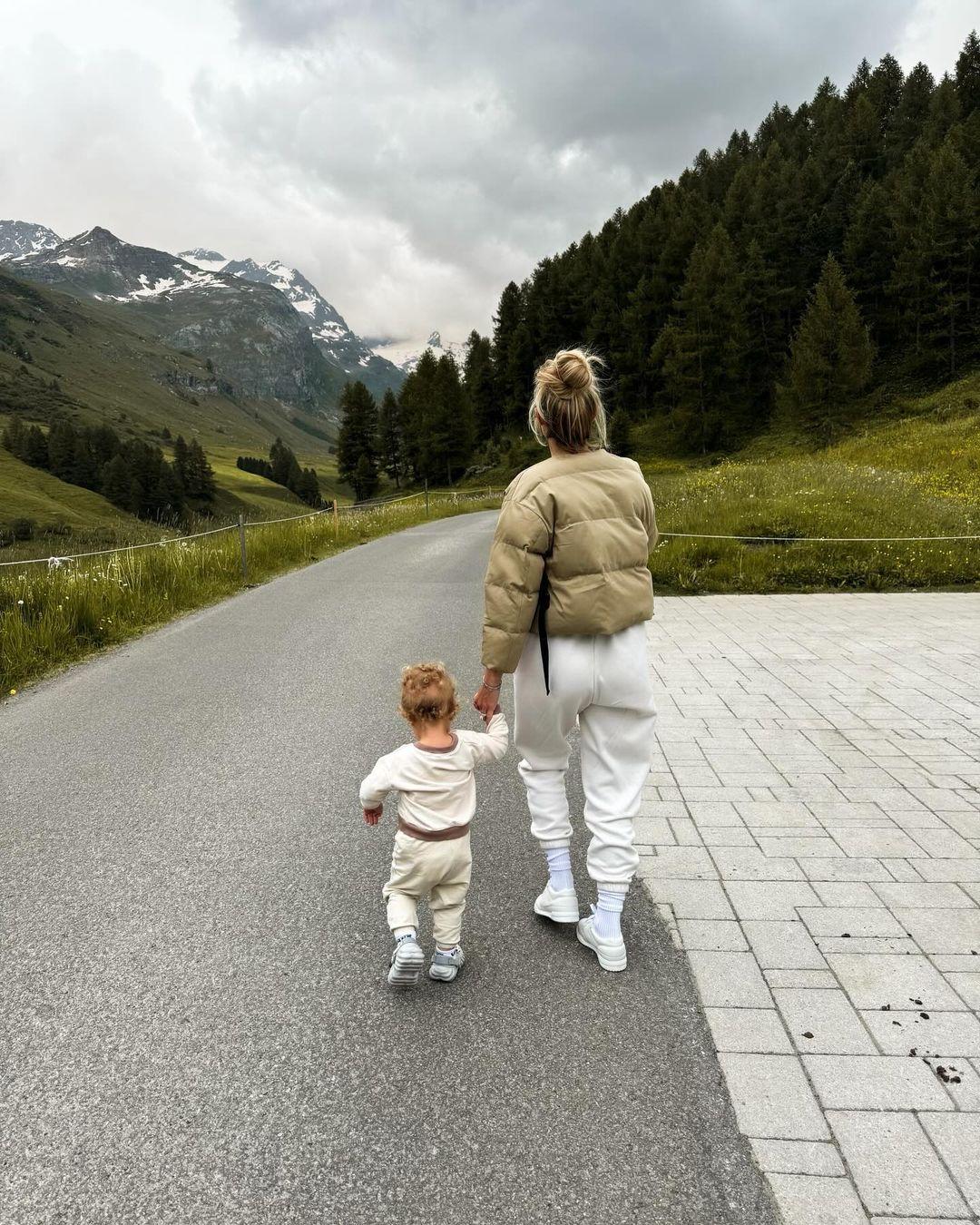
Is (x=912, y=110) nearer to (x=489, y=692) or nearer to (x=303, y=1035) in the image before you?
(x=489, y=692)

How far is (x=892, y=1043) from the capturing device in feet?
7.64

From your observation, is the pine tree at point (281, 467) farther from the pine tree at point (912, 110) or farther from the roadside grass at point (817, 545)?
the roadside grass at point (817, 545)

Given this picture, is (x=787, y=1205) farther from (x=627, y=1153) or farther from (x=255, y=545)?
(x=255, y=545)

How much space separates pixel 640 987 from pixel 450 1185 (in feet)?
3.26

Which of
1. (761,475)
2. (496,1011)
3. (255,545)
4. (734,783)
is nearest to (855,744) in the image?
(734,783)

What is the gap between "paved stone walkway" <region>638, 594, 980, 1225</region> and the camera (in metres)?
1.97

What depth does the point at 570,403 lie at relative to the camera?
2672 mm

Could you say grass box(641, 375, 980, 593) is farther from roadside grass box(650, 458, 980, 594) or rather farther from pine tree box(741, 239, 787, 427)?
pine tree box(741, 239, 787, 427)

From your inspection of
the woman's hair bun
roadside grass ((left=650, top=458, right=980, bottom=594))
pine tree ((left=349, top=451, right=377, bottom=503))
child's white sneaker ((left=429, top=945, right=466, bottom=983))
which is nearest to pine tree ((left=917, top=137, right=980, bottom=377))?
roadside grass ((left=650, top=458, right=980, bottom=594))

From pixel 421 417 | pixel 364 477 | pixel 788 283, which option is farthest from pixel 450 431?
pixel 788 283

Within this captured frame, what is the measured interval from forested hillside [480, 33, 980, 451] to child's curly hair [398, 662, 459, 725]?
45.9 meters

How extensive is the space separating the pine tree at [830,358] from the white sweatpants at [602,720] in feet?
149

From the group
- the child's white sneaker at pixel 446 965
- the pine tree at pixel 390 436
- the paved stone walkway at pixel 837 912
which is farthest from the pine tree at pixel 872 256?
the child's white sneaker at pixel 446 965

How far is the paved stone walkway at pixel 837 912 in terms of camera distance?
1968 millimetres
